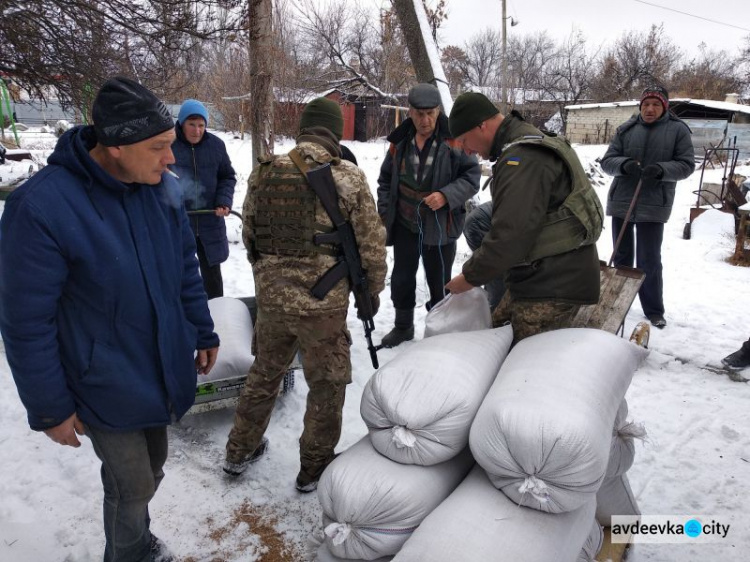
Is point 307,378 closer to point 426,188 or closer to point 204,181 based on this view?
point 426,188

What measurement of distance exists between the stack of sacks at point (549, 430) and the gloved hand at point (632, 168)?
2945 mm

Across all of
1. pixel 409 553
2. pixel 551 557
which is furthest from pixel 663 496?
pixel 409 553

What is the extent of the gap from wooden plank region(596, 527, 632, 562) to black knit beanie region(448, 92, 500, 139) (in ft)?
6.11

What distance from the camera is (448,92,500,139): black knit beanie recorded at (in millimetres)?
2328

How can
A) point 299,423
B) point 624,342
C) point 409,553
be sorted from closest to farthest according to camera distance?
1. point 409,553
2. point 624,342
3. point 299,423

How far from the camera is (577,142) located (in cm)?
2331

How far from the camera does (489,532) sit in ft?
5.12

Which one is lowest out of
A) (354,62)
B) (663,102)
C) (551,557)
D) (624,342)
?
A: (551,557)

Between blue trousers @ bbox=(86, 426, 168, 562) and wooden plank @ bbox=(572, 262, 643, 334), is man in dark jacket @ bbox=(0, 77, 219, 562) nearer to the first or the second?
blue trousers @ bbox=(86, 426, 168, 562)

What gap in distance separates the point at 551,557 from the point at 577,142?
24.4 metres

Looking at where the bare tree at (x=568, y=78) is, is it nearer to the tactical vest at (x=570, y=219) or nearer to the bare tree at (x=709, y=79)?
the bare tree at (x=709, y=79)

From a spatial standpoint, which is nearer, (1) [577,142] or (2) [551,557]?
(2) [551,557]

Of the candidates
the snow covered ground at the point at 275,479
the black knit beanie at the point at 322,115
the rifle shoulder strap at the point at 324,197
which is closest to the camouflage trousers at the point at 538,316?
the rifle shoulder strap at the point at 324,197

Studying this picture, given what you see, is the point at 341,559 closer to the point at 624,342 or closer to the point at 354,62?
the point at 624,342
